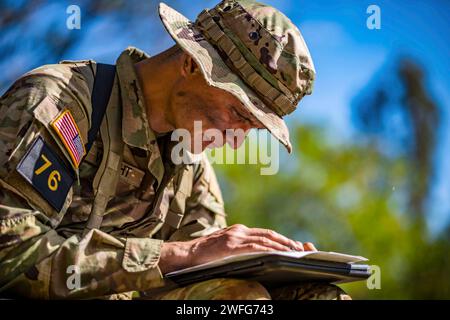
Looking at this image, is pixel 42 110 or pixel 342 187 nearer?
pixel 42 110

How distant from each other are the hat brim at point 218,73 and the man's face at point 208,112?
0.07 m

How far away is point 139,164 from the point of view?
348 centimetres

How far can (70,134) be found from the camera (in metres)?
2.98

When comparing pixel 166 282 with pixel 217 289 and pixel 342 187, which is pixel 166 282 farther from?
pixel 342 187

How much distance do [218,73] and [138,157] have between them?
19.3 inches

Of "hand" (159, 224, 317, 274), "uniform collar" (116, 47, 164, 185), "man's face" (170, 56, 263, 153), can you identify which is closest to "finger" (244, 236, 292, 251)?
"hand" (159, 224, 317, 274)

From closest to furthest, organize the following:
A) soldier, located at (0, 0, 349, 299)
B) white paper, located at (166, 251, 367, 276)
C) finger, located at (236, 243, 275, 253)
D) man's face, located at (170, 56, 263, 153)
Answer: white paper, located at (166, 251, 367, 276)
soldier, located at (0, 0, 349, 299)
finger, located at (236, 243, 275, 253)
man's face, located at (170, 56, 263, 153)

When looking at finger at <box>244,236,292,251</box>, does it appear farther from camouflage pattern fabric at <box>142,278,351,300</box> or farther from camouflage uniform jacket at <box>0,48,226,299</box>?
camouflage uniform jacket at <box>0,48,226,299</box>

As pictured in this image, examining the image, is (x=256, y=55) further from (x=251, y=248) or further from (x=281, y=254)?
(x=281, y=254)

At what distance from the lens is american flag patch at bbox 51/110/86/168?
9.56 feet

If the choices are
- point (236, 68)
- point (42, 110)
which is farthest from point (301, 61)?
point (42, 110)

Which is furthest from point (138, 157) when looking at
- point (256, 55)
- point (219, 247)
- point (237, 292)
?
point (237, 292)

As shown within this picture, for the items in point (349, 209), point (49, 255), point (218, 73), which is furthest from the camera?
point (349, 209)
